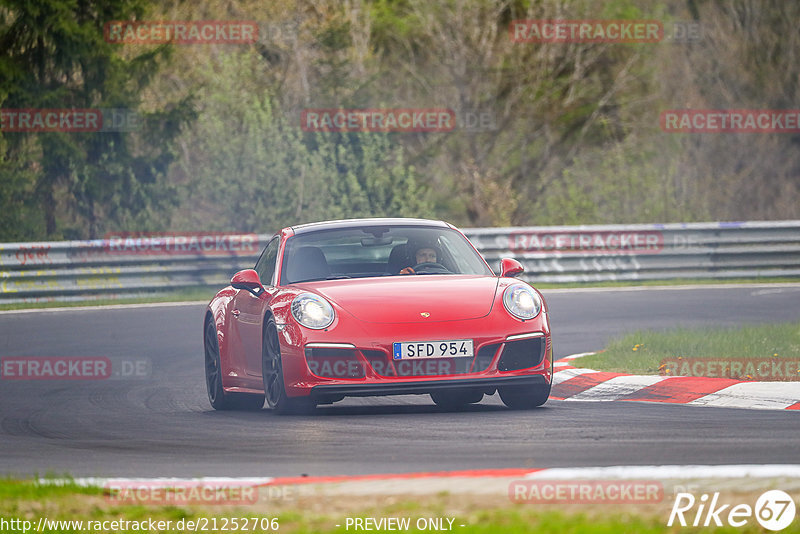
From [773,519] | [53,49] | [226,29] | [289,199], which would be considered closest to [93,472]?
[773,519]

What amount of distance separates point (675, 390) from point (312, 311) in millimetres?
2943

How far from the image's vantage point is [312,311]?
934cm

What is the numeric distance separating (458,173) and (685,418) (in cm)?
2756

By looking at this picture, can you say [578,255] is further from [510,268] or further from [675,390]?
[510,268]

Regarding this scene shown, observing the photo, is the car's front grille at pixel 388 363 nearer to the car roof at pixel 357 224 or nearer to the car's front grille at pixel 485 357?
the car's front grille at pixel 485 357

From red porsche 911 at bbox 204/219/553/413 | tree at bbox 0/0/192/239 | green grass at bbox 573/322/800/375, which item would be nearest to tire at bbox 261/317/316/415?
red porsche 911 at bbox 204/219/553/413

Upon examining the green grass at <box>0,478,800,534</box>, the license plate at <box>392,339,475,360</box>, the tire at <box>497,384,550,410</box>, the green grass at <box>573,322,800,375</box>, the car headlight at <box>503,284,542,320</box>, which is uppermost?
the car headlight at <box>503,284,542,320</box>

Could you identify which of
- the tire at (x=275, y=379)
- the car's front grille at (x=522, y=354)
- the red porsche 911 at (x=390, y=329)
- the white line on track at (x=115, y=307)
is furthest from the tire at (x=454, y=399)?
the white line on track at (x=115, y=307)

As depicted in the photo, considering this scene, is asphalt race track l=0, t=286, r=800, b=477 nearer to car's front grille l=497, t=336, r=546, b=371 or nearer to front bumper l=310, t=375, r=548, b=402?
front bumper l=310, t=375, r=548, b=402

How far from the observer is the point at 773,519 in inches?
202

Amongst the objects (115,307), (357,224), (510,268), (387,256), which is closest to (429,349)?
(510,268)

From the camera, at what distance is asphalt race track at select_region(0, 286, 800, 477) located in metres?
7.12

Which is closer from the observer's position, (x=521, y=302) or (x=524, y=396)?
(x=521, y=302)

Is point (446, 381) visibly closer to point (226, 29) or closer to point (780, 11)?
point (226, 29)
